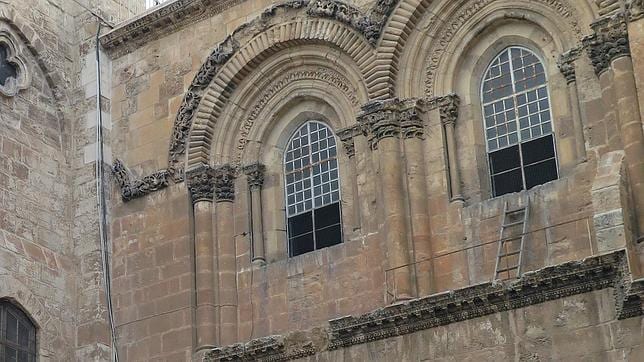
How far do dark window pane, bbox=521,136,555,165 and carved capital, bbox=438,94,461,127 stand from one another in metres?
1.20

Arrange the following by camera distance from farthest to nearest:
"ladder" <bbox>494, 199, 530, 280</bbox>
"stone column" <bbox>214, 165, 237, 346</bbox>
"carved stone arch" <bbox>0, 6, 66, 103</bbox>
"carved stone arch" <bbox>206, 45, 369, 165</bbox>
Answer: "carved stone arch" <bbox>0, 6, 66, 103</bbox> < "carved stone arch" <bbox>206, 45, 369, 165</bbox> < "stone column" <bbox>214, 165, 237, 346</bbox> < "ladder" <bbox>494, 199, 530, 280</bbox>

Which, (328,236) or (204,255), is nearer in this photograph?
(328,236)

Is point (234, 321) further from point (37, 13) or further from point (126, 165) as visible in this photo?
point (37, 13)

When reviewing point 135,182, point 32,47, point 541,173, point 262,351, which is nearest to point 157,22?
point 32,47

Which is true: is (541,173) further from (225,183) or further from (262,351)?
(225,183)

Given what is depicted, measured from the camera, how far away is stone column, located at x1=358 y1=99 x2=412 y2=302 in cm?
1836

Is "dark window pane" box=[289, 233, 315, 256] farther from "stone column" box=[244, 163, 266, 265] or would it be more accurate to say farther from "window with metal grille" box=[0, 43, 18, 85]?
"window with metal grille" box=[0, 43, 18, 85]

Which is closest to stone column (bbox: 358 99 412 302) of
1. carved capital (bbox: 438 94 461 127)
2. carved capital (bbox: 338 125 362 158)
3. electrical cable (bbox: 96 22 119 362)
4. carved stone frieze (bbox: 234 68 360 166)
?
carved capital (bbox: 338 125 362 158)

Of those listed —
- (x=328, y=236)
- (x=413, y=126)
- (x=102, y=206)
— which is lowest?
(x=328, y=236)

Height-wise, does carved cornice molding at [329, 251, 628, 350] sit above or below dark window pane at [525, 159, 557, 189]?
below

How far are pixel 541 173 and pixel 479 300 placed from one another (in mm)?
2467

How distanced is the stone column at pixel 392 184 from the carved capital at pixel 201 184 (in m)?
2.84

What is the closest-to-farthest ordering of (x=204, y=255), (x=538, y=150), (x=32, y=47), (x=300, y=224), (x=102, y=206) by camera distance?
(x=538, y=150)
(x=300, y=224)
(x=204, y=255)
(x=102, y=206)
(x=32, y=47)

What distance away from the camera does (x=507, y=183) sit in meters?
18.6
